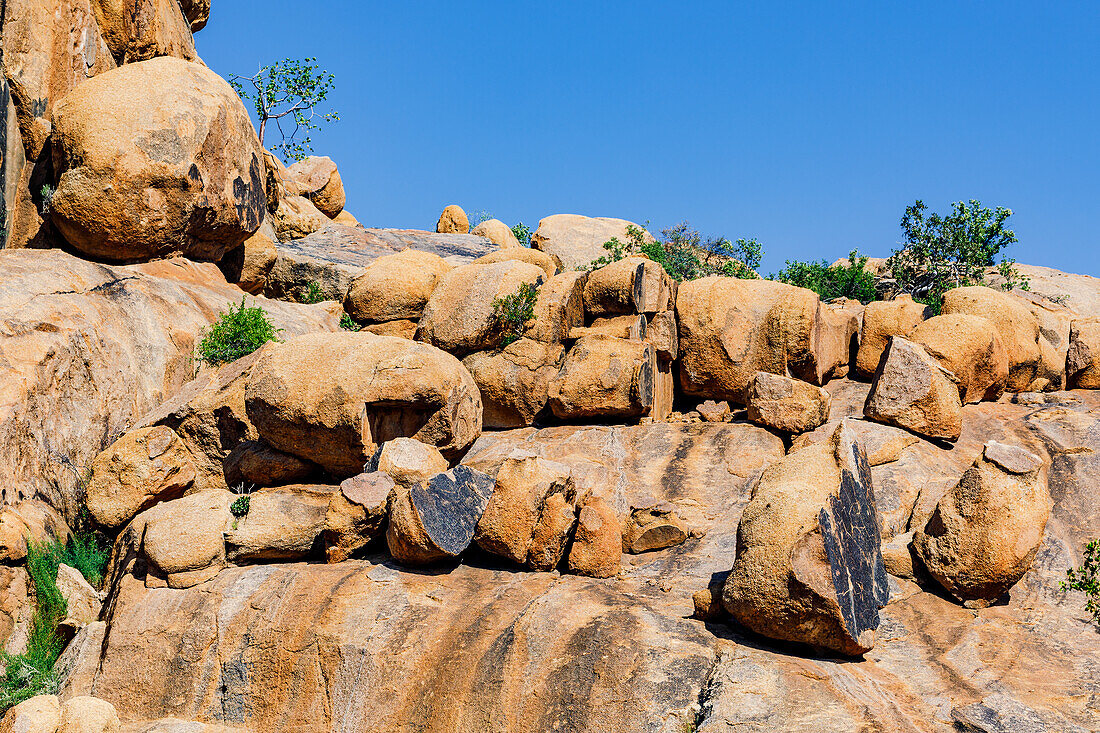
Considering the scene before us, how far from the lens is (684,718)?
9.82 meters

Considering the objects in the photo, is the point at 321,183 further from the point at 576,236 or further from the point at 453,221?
the point at 576,236

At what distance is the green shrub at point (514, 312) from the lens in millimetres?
20703

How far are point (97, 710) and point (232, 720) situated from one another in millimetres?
1709

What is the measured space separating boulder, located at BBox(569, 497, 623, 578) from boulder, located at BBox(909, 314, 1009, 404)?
9149 mm

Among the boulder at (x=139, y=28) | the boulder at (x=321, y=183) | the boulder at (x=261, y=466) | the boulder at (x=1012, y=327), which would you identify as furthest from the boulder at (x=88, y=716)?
the boulder at (x=321, y=183)

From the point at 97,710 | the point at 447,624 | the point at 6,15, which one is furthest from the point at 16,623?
the point at 6,15

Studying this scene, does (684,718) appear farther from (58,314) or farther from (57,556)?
(58,314)

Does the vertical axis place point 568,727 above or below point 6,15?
below

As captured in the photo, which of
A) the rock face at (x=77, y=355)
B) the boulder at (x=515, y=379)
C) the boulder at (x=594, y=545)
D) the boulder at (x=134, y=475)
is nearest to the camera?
the boulder at (x=594, y=545)

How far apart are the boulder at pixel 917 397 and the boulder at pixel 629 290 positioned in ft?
18.6

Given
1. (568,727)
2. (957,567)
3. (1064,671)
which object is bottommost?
(568,727)

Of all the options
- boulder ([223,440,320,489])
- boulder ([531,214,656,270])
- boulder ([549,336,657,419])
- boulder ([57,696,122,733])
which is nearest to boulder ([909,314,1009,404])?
boulder ([549,336,657,419])

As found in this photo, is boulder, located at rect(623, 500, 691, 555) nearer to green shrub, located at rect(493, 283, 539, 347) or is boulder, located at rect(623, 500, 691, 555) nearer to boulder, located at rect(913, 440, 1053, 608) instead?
boulder, located at rect(913, 440, 1053, 608)

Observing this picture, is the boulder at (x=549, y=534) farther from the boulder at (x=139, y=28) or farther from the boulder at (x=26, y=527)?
the boulder at (x=139, y=28)
